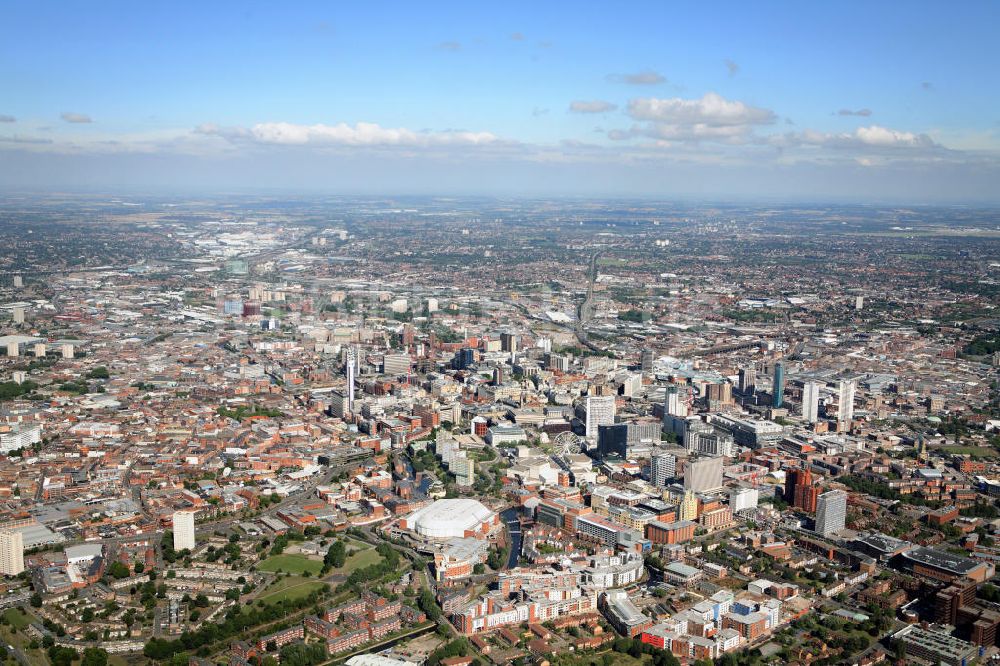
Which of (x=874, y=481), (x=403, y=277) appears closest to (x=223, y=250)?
(x=403, y=277)

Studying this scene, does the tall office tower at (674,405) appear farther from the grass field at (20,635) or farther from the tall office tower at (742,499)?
the grass field at (20,635)

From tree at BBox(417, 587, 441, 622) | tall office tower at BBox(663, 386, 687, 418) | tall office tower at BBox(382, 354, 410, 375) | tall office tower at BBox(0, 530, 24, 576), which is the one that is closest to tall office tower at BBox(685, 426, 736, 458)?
tall office tower at BBox(663, 386, 687, 418)

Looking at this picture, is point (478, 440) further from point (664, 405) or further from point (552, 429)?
point (664, 405)

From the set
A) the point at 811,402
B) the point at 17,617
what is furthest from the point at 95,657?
the point at 811,402

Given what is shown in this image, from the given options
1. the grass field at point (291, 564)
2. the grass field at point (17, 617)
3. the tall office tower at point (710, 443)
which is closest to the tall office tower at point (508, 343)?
the tall office tower at point (710, 443)

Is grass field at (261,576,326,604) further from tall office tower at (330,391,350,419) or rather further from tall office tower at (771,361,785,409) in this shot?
tall office tower at (771,361,785,409)

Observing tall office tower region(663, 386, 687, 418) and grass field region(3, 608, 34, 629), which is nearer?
grass field region(3, 608, 34, 629)
